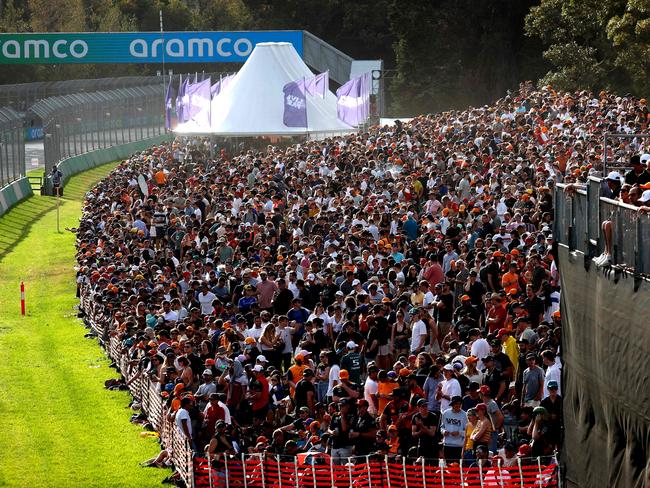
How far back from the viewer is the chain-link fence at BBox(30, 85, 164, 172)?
207ft

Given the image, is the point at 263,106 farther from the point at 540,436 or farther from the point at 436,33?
the point at 540,436

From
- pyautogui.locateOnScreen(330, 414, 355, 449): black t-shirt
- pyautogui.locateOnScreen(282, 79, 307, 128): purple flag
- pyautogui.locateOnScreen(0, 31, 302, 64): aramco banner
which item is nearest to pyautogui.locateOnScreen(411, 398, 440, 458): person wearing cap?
pyautogui.locateOnScreen(330, 414, 355, 449): black t-shirt

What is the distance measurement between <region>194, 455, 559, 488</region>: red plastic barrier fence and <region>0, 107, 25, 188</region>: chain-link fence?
3712cm

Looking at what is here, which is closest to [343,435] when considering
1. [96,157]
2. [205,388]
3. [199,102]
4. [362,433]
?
[362,433]

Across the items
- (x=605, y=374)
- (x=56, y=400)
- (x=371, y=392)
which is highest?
(x=605, y=374)

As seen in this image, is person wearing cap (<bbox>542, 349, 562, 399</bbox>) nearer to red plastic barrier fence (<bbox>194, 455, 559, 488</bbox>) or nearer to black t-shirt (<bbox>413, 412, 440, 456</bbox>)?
red plastic barrier fence (<bbox>194, 455, 559, 488</bbox>)

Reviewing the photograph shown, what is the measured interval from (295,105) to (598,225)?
34.9 meters

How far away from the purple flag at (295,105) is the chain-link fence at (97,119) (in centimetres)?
1502

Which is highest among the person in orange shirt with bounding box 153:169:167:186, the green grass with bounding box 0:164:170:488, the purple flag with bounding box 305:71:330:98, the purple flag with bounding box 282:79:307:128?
the purple flag with bounding box 305:71:330:98

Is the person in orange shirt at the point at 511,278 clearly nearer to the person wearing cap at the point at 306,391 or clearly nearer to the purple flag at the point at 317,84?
the person wearing cap at the point at 306,391

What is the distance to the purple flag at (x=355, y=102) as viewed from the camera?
48.8 metres

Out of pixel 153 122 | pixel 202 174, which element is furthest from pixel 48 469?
pixel 153 122

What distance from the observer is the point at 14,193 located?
5384 cm

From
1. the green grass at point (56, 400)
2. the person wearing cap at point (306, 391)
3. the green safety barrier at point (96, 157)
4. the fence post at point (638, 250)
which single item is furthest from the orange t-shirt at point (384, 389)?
the green safety barrier at point (96, 157)
